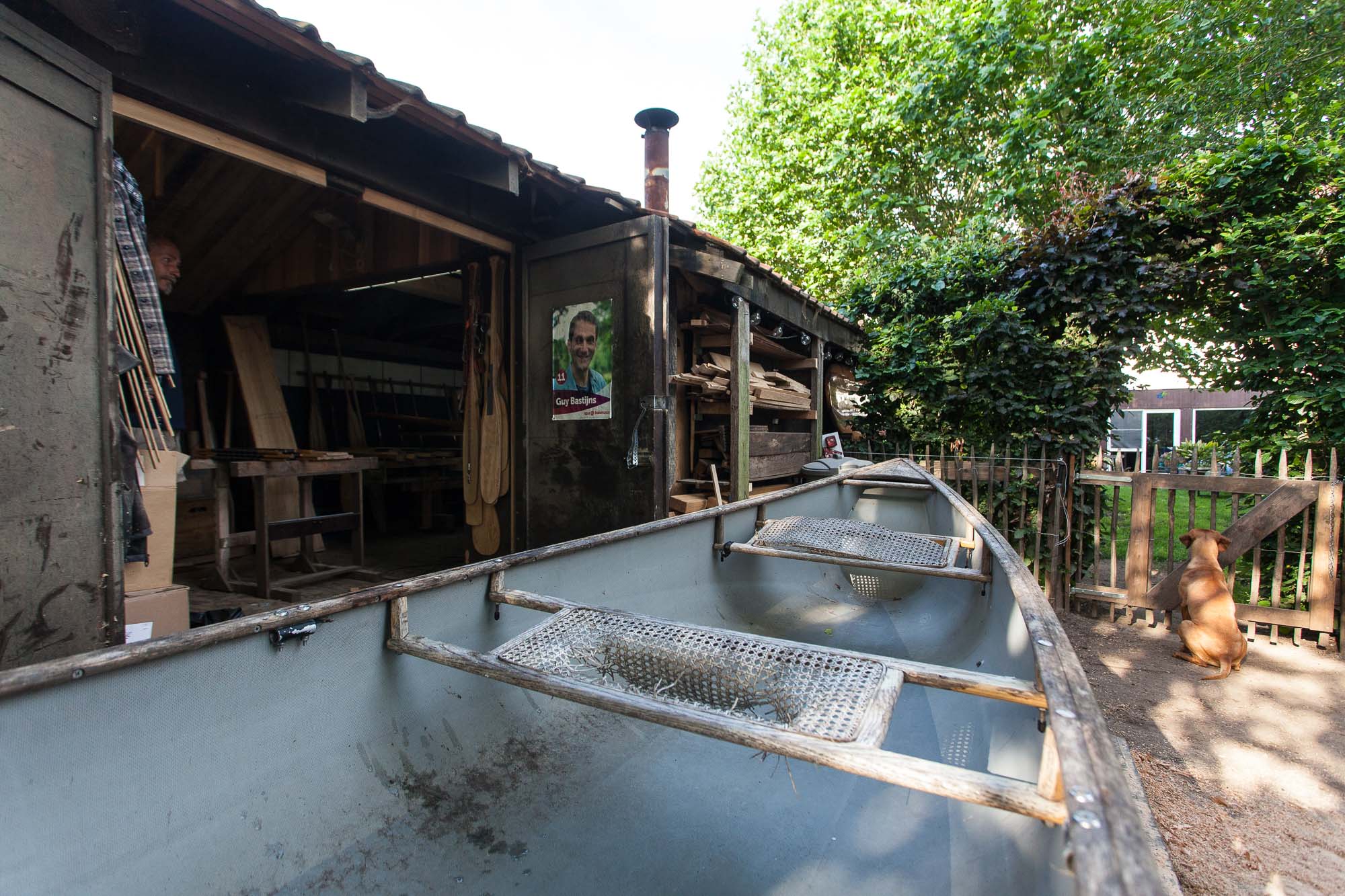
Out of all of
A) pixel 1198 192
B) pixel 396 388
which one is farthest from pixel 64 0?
pixel 1198 192

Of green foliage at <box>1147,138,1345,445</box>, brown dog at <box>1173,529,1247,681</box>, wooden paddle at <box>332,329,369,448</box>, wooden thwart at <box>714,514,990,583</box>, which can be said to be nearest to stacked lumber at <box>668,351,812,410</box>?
wooden thwart at <box>714,514,990,583</box>

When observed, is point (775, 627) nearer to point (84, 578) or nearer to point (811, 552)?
point (811, 552)

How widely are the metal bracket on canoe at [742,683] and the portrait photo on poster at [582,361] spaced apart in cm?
266

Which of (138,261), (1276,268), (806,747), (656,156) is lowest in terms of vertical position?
(806,747)

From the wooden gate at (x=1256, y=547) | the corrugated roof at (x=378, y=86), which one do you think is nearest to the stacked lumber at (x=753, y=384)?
the corrugated roof at (x=378, y=86)

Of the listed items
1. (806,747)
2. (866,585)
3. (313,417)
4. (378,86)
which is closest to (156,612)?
(378,86)

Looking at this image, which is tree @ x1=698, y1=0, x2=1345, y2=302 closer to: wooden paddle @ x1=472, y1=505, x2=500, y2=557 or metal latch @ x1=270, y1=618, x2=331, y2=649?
wooden paddle @ x1=472, y1=505, x2=500, y2=557

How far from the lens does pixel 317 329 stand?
7219mm

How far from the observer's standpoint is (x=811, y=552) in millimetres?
2975

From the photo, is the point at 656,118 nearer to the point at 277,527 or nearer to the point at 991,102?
the point at 277,527

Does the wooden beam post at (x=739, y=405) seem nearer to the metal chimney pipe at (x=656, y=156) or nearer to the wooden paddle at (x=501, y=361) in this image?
the metal chimney pipe at (x=656, y=156)

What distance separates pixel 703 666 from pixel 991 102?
11.8 m

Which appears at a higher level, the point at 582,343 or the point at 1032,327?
the point at 1032,327

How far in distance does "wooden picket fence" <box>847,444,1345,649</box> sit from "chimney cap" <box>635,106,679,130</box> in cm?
414
